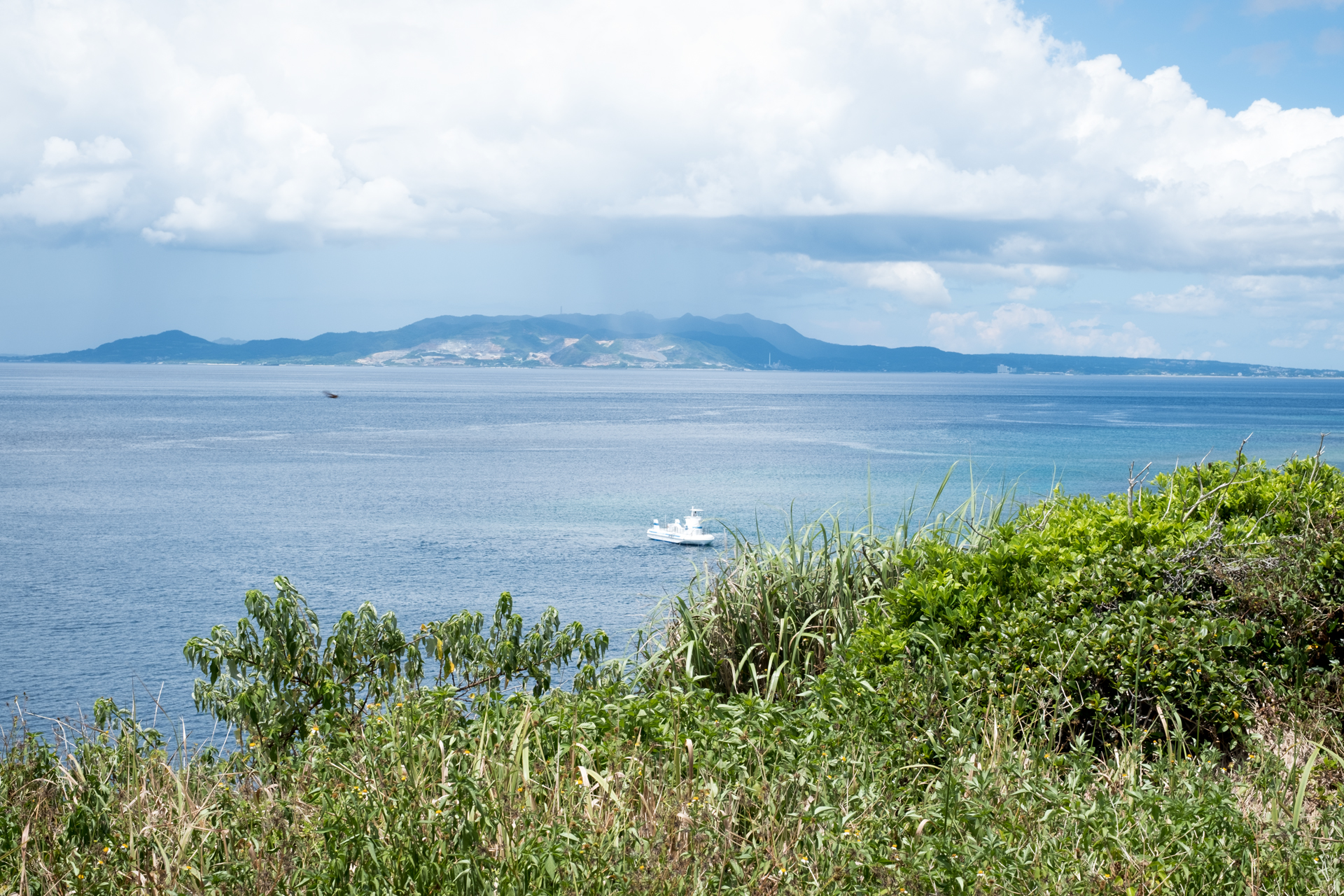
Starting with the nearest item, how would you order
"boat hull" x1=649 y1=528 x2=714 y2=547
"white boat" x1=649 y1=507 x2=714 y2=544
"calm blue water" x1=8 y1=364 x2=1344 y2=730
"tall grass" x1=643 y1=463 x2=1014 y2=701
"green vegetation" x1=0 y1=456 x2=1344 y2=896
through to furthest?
1. "green vegetation" x1=0 y1=456 x2=1344 y2=896
2. "tall grass" x1=643 y1=463 x2=1014 y2=701
3. "calm blue water" x1=8 y1=364 x2=1344 y2=730
4. "white boat" x1=649 y1=507 x2=714 y2=544
5. "boat hull" x1=649 y1=528 x2=714 y2=547

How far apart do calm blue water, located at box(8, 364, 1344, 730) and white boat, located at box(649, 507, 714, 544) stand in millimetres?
552

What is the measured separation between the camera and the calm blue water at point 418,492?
1185 inches

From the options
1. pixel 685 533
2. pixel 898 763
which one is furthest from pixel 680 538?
pixel 898 763

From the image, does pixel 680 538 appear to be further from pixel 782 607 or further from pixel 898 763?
pixel 898 763

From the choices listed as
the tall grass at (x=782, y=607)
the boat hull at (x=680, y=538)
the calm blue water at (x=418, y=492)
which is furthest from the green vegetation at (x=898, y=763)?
the boat hull at (x=680, y=538)

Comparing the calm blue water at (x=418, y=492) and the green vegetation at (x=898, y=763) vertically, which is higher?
the green vegetation at (x=898, y=763)

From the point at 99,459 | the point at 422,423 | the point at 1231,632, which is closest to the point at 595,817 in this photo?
the point at 1231,632

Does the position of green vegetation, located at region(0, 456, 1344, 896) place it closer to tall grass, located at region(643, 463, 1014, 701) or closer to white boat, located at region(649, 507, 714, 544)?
tall grass, located at region(643, 463, 1014, 701)

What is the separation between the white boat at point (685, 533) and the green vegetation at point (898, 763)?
107 feet

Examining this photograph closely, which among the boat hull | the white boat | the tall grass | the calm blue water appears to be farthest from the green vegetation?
the boat hull

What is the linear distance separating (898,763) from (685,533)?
35.2 m

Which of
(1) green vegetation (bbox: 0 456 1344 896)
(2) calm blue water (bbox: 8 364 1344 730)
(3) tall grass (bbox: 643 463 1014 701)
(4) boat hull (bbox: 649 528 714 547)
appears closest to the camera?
(1) green vegetation (bbox: 0 456 1344 896)

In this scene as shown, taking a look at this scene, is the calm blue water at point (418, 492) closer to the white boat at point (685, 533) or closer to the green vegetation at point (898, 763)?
the white boat at point (685, 533)

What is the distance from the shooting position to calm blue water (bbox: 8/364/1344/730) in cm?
3011
